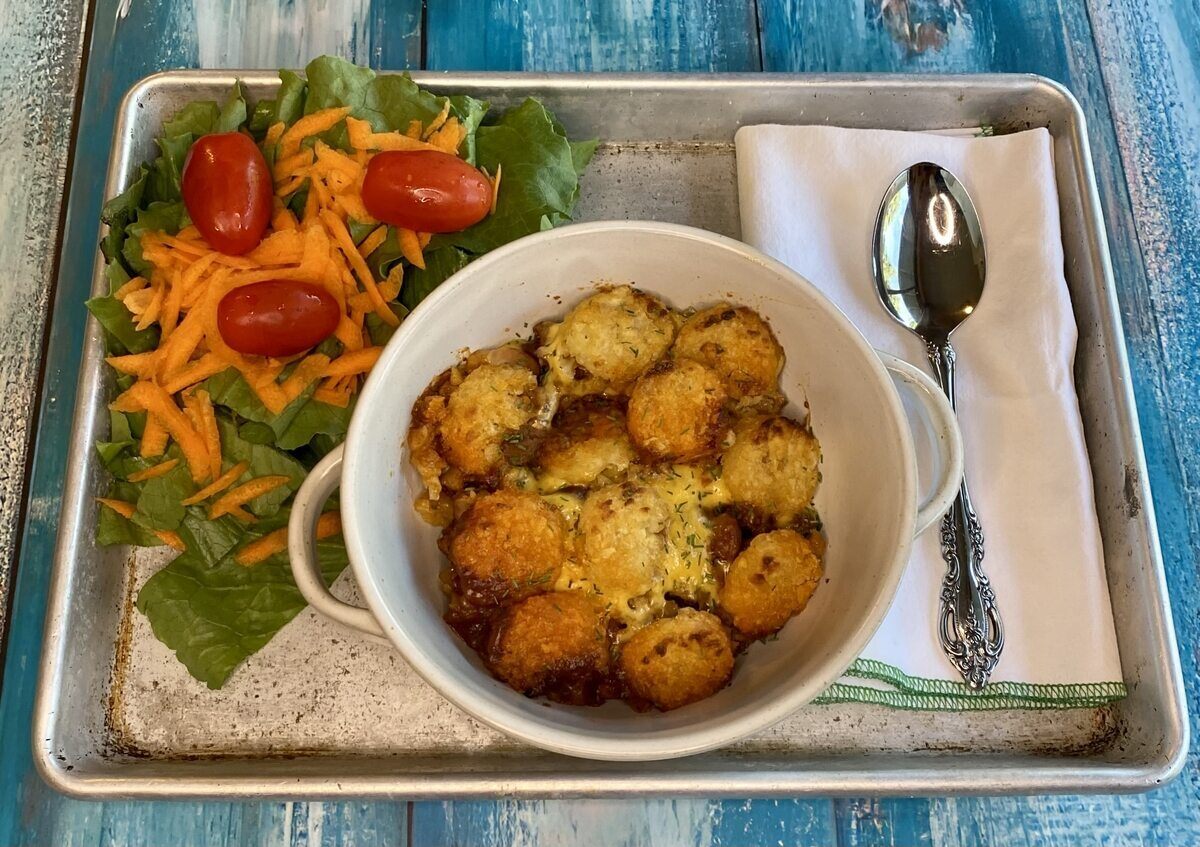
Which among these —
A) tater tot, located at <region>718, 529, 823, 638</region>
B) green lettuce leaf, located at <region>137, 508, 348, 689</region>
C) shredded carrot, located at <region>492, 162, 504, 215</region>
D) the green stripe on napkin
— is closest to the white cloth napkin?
the green stripe on napkin

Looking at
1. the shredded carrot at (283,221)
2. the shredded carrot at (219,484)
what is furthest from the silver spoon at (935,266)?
the shredded carrot at (219,484)

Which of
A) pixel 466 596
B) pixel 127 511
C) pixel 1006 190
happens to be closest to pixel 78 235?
pixel 127 511

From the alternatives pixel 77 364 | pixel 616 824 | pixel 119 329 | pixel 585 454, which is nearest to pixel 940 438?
pixel 585 454

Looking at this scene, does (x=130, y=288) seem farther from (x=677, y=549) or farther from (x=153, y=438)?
(x=677, y=549)

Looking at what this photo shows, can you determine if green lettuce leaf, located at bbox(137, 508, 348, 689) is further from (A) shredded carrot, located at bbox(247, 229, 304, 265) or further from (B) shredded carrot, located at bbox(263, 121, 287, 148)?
(B) shredded carrot, located at bbox(263, 121, 287, 148)

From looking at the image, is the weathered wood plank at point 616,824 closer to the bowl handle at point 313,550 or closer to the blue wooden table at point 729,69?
the blue wooden table at point 729,69

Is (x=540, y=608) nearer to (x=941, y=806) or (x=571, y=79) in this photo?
(x=941, y=806)
